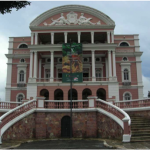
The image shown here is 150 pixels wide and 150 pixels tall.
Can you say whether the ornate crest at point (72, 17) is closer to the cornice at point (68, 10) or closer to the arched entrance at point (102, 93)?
the cornice at point (68, 10)

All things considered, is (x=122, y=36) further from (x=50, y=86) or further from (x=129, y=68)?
(x=50, y=86)

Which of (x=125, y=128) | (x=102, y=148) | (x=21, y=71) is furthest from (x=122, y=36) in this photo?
(x=102, y=148)

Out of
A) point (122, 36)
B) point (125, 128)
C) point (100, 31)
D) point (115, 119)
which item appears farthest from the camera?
point (122, 36)

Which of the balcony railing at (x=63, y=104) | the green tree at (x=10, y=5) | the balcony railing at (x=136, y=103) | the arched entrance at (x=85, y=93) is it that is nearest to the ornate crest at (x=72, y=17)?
the arched entrance at (x=85, y=93)

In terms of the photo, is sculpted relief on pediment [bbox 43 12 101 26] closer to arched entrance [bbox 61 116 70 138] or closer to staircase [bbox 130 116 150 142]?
arched entrance [bbox 61 116 70 138]

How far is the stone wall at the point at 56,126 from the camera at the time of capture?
1602 cm

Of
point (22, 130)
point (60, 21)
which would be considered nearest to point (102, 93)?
point (60, 21)

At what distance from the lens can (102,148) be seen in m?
11.0

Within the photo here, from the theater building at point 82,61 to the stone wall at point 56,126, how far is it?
12.8m

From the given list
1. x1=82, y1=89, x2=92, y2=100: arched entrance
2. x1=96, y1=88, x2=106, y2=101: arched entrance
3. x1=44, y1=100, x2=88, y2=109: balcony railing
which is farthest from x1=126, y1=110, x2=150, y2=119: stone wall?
x1=82, y1=89, x2=92, y2=100: arched entrance

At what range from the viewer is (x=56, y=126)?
1706cm

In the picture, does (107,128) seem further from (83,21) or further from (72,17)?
(72,17)

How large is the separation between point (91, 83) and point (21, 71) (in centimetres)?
1143

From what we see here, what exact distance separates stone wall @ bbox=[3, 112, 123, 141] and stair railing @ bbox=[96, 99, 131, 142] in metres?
0.62
